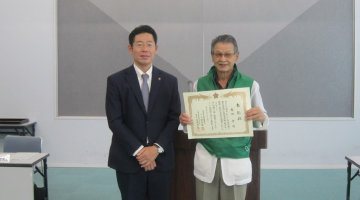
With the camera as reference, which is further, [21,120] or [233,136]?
[21,120]

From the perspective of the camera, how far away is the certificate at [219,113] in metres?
1.46

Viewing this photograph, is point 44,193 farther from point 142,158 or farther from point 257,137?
point 257,137

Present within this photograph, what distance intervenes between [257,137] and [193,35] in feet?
8.00

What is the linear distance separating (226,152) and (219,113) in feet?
0.70

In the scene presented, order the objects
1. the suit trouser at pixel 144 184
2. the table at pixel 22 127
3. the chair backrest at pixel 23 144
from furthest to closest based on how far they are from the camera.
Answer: the table at pixel 22 127, the chair backrest at pixel 23 144, the suit trouser at pixel 144 184

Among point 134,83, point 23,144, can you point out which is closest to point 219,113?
point 134,83

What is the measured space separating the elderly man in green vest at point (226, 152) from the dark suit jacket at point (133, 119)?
0.51 feet

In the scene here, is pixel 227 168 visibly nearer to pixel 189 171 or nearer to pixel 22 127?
pixel 189 171

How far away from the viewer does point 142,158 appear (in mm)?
1508

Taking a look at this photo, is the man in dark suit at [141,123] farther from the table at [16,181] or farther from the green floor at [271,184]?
the green floor at [271,184]

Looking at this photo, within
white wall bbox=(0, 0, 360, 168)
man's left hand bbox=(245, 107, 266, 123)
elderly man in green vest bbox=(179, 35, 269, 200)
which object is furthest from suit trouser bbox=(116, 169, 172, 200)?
white wall bbox=(0, 0, 360, 168)

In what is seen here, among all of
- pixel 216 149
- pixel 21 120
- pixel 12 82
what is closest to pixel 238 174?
pixel 216 149

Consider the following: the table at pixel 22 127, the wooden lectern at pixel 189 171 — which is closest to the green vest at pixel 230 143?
the wooden lectern at pixel 189 171

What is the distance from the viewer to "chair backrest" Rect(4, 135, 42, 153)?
277 cm
